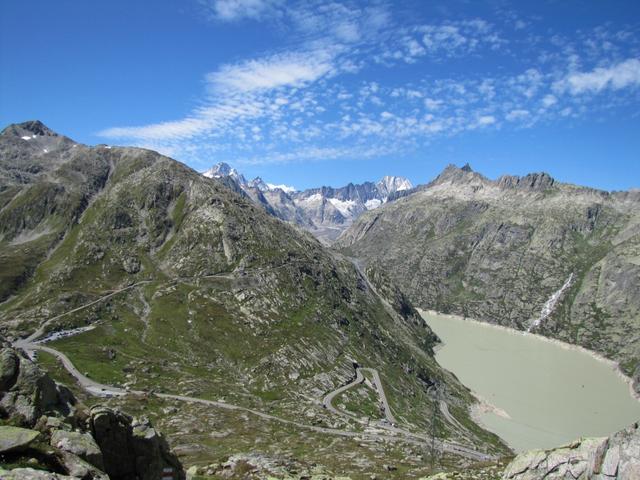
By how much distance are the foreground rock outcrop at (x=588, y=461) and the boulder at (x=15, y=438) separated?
109 ft

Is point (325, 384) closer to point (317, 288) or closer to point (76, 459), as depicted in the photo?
point (317, 288)

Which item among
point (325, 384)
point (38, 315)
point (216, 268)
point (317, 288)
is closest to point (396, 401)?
point (325, 384)

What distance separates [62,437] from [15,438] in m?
2.82

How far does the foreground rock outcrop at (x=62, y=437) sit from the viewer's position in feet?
64.0

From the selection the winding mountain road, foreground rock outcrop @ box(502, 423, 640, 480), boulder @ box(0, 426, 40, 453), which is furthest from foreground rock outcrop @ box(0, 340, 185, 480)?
the winding mountain road

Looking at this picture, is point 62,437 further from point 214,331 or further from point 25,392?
point 214,331

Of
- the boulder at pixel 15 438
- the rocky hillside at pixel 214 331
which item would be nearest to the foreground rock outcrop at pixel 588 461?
the boulder at pixel 15 438

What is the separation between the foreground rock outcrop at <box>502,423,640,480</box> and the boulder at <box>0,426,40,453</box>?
3312 cm

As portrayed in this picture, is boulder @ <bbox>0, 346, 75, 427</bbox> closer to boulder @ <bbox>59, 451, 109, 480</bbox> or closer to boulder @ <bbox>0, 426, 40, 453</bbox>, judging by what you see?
boulder @ <bbox>0, 426, 40, 453</bbox>

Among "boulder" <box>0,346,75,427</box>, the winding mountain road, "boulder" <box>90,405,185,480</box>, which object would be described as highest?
"boulder" <box>0,346,75,427</box>

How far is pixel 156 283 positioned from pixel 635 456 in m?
170

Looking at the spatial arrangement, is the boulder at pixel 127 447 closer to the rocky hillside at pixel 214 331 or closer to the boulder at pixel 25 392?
the boulder at pixel 25 392

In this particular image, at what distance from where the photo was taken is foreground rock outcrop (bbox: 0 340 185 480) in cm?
1952

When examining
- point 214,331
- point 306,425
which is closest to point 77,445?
point 306,425
